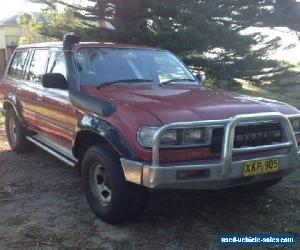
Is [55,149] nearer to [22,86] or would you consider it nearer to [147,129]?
[22,86]

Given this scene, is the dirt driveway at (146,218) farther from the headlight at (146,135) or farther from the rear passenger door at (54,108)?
the headlight at (146,135)

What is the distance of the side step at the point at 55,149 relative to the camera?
5111mm

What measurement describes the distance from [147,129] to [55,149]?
226 cm

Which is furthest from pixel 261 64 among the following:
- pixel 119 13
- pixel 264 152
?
pixel 264 152

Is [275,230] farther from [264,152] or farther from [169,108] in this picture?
[169,108]

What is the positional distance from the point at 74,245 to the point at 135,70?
2275 millimetres

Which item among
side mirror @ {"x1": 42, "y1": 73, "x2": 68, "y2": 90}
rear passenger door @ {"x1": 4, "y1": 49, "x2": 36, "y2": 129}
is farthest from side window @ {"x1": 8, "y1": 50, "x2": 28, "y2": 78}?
side mirror @ {"x1": 42, "y1": 73, "x2": 68, "y2": 90}

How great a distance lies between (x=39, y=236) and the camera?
4.06m

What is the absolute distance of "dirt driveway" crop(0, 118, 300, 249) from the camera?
3963mm

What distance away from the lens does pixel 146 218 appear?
4.43 meters

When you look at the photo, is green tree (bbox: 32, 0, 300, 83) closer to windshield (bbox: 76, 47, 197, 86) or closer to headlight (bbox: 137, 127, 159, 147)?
windshield (bbox: 76, 47, 197, 86)

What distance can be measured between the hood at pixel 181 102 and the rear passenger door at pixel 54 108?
1.85 ft

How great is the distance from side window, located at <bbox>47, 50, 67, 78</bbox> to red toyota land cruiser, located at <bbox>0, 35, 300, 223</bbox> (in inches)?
0.5

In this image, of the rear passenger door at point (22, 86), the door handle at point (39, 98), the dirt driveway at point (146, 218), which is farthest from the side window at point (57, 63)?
the dirt driveway at point (146, 218)
